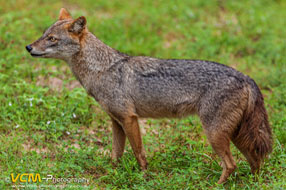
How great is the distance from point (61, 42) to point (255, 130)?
10.7 feet

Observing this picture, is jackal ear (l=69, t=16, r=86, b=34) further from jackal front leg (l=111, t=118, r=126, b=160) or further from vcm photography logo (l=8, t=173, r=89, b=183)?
vcm photography logo (l=8, t=173, r=89, b=183)

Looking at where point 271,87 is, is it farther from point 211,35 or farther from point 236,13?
point 236,13

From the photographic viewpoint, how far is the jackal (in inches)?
241

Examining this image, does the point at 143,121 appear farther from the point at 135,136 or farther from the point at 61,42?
the point at 61,42

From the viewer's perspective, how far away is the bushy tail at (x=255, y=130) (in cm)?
611

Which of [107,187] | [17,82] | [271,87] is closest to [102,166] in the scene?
[107,187]

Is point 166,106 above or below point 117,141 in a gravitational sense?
above

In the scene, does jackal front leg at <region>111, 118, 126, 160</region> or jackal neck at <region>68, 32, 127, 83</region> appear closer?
jackal neck at <region>68, 32, 127, 83</region>

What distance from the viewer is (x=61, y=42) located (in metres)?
6.84

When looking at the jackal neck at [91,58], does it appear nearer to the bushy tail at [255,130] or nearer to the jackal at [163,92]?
the jackal at [163,92]

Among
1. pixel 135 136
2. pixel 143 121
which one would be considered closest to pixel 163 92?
pixel 135 136

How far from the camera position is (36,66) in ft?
31.2

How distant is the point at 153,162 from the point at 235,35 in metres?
5.98

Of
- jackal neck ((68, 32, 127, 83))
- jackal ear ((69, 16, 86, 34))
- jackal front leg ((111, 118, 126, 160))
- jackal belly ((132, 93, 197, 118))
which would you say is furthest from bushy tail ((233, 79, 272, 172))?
jackal ear ((69, 16, 86, 34))
